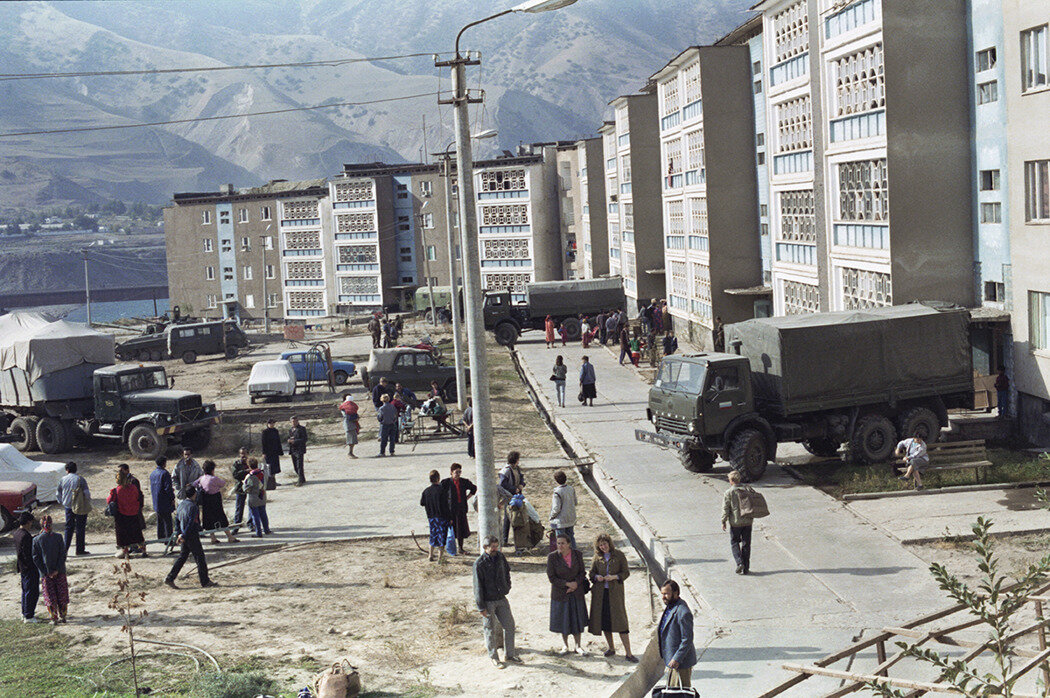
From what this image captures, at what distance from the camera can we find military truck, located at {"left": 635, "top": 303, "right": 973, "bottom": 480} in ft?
77.7

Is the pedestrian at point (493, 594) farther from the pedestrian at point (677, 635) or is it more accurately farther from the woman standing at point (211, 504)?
the woman standing at point (211, 504)

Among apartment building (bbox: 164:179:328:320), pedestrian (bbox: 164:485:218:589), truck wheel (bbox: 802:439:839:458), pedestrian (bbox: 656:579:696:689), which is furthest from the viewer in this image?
apartment building (bbox: 164:179:328:320)

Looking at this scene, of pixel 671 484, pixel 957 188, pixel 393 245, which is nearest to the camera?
pixel 671 484

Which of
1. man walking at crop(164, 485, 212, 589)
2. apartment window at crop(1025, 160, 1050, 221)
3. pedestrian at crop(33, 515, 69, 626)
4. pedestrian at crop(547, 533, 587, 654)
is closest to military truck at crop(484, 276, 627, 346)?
apartment window at crop(1025, 160, 1050, 221)

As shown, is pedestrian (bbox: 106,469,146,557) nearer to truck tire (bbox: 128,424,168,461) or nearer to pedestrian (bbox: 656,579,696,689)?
pedestrian (bbox: 656,579,696,689)

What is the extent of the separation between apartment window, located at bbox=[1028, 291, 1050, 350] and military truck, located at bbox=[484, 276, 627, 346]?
111 feet

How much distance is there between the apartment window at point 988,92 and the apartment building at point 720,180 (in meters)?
18.2

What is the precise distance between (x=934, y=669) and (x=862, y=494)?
923cm

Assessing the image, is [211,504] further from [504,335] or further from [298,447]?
[504,335]

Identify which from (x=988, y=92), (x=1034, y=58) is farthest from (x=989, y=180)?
(x=1034, y=58)

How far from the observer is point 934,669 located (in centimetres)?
1208

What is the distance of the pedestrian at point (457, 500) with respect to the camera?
1816 cm

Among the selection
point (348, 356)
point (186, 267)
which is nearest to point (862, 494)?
point (348, 356)

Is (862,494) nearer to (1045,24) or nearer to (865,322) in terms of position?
(865,322)
